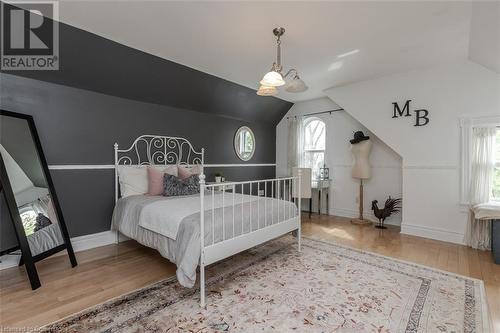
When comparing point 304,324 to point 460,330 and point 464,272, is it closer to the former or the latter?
point 460,330

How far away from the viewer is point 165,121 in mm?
4086

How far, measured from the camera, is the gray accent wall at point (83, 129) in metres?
2.84

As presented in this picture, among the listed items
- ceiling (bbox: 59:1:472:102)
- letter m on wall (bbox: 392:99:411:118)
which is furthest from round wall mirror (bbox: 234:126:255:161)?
letter m on wall (bbox: 392:99:411:118)

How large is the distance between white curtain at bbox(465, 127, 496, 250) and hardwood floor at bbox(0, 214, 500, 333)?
19 cm

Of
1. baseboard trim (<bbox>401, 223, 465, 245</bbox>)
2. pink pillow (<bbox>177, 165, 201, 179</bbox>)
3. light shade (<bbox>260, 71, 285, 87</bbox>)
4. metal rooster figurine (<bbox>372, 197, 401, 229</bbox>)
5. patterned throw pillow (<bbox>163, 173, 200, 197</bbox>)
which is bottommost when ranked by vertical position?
baseboard trim (<bbox>401, 223, 465, 245</bbox>)

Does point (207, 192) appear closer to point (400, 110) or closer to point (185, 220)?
point (185, 220)

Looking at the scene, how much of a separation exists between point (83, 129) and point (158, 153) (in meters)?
1.10

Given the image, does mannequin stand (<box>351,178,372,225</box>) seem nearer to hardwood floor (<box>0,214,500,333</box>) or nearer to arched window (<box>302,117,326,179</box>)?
hardwood floor (<box>0,214,500,333</box>)

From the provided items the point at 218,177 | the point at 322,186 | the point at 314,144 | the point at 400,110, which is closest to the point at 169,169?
the point at 218,177

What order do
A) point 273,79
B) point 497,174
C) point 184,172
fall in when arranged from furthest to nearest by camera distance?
point 184,172 < point 497,174 < point 273,79

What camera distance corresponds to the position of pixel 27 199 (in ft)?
8.18

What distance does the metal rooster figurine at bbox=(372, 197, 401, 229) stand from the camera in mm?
4195

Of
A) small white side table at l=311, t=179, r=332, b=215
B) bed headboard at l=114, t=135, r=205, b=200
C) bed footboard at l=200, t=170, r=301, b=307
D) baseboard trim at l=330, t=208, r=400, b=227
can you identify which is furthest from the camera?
small white side table at l=311, t=179, r=332, b=215

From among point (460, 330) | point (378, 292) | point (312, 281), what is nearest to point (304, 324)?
point (312, 281)
